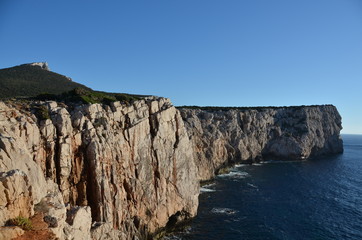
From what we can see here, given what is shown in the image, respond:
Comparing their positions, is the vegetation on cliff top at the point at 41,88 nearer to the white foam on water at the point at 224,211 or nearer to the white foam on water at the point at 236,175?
the white foam on water at the point at 224,211

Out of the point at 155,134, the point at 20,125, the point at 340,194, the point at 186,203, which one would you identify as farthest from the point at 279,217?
the point at 20,125

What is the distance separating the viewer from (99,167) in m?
32.2

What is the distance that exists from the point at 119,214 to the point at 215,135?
6281 cm

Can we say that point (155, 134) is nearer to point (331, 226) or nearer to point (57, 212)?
point (57, 212)

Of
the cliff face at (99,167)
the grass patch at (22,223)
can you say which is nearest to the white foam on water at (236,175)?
the cliff face at (99,167)

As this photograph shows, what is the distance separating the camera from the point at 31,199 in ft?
53.0

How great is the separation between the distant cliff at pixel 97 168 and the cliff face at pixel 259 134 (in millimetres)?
29481

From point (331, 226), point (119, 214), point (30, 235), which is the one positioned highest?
point (30, 235)

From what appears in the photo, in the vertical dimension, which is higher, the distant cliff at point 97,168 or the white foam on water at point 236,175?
the distant cliff at point 97,168

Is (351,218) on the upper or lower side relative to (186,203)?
lower

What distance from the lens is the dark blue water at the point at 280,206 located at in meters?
43.7

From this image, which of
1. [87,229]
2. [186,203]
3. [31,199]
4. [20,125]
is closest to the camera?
[31,199]

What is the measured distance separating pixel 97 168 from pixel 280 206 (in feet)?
143

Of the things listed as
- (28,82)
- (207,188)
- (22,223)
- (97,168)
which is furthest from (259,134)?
(22,223)
